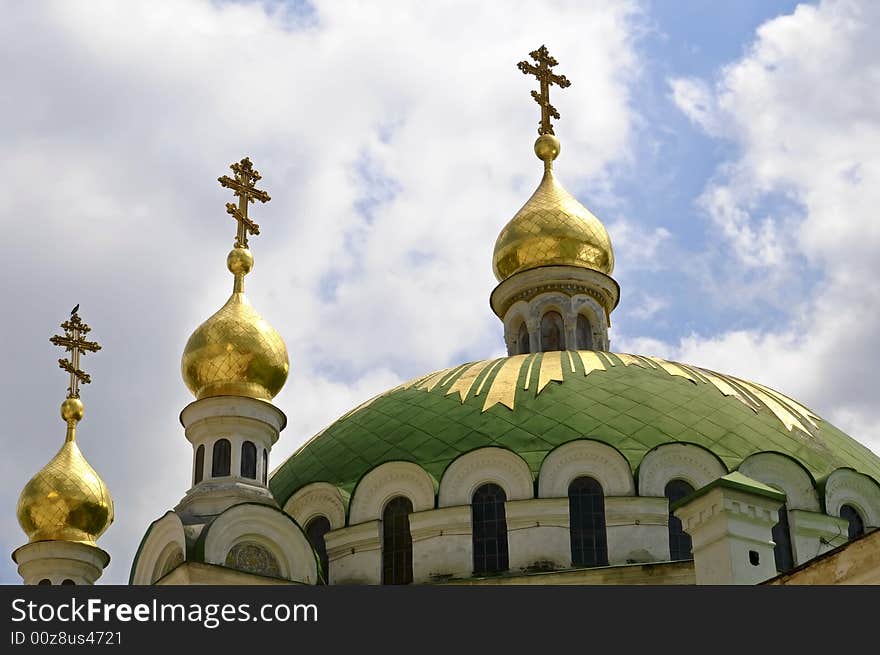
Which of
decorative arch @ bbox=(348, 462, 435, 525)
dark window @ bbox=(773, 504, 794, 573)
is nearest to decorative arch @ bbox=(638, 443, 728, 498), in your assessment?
dark window @ bbox=(773, 504, 794, 573)

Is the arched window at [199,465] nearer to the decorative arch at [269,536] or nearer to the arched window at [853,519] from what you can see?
the decorative arch at [269,536]

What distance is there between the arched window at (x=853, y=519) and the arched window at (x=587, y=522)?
9.87 ft

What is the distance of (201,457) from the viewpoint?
1933 centimetres

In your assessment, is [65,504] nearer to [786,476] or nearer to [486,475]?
[486,475]

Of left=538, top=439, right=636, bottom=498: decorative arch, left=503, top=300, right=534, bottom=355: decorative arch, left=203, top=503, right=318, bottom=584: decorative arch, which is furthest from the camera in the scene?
left=503, top=300, right=534, bottom=355: decorative arch

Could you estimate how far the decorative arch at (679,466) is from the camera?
1914cm

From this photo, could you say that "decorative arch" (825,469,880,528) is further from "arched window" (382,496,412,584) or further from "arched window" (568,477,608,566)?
"arched window" (382,496,412,584)

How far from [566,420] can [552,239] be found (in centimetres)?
598

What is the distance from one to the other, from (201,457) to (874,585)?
9481mm

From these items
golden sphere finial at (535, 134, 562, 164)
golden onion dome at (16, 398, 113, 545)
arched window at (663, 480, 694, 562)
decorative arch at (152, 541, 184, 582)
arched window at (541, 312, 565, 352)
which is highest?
golden sphere finial at (535, 134, 562, 164)

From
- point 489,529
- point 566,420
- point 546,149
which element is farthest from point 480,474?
point 546,149

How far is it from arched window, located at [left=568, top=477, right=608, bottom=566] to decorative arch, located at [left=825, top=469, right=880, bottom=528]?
279 centimetres

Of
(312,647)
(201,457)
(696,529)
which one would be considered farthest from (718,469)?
(312,647)

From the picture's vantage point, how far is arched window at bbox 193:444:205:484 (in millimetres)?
19156
